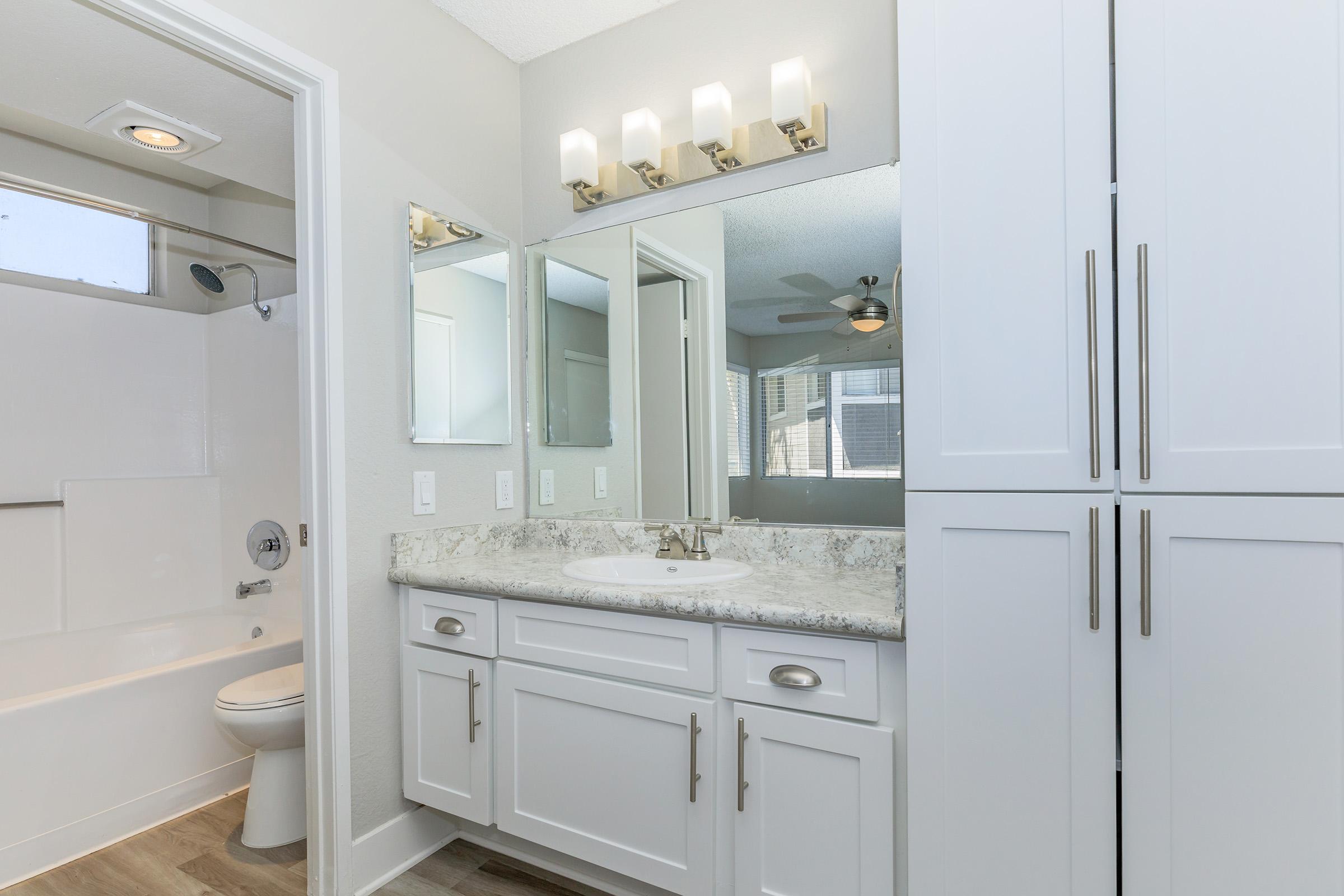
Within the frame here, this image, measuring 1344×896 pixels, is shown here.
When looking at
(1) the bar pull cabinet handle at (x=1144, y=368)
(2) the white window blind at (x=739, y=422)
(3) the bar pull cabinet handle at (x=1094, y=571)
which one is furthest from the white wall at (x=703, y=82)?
(3) the bar pull cabinet handle at (x=1094, y=571)

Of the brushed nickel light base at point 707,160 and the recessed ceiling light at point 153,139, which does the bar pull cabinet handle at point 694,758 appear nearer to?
the brushed nickel light base at point 707,160

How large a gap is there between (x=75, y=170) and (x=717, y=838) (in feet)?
12.0

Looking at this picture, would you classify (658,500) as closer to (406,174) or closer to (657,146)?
(657,146)

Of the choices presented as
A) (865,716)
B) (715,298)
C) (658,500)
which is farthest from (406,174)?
(865,716)

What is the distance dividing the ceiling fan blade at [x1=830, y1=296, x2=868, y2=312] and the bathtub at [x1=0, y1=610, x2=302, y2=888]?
2.36 meters

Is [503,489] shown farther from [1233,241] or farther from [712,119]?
[1233,241]

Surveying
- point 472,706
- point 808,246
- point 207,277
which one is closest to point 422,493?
point 472,706

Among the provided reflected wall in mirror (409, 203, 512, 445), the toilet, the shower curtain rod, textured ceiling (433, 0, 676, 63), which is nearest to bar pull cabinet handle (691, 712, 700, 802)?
reflected wall in mirror (409, 203, 512, 445)

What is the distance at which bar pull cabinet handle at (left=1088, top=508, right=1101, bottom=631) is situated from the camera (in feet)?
3.80

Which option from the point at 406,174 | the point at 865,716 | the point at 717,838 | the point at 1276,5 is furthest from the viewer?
the point at 406,174

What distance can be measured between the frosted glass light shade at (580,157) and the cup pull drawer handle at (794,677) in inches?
62.4

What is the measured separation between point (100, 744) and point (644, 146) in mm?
2480

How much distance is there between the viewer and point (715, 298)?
2102 millimetres

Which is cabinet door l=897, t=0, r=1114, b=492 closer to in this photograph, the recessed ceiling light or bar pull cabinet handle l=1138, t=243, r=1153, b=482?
Answer: bar pull cabinet handle l=1138, t=243, r=1153, b=482
